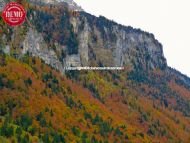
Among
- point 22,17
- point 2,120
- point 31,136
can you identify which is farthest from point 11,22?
point 2,120

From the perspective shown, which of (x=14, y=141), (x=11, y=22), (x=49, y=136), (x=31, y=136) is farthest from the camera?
(x=49, y=136)

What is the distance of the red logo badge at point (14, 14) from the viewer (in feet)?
190

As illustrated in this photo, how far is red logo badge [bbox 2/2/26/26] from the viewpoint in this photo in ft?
190

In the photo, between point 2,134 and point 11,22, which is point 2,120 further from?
point 11,22

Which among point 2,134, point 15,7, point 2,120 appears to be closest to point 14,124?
point 2,120

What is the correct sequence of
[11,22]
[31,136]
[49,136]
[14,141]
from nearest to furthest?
[11,22] < [14,141] < [31,136] < [49,136]

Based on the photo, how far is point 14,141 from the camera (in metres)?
166

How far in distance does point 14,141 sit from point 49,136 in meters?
29.7

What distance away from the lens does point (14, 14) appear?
5941 cm

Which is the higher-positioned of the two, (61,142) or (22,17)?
(22,17)

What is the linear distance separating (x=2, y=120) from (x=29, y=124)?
Answer: 32.2ft

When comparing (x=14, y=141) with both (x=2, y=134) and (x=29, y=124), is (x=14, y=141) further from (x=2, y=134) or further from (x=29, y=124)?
(x=29, y=124)

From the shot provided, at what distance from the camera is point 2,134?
171375 mm

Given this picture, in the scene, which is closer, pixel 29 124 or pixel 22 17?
pixel 22 17
